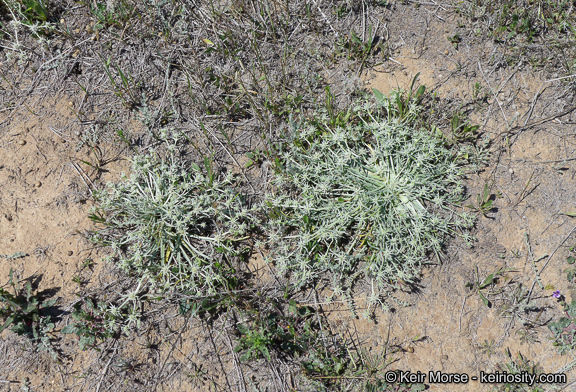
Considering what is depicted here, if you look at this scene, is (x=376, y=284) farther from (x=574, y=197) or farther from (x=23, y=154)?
(x=23, y=154)

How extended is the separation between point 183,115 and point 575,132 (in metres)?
3.65

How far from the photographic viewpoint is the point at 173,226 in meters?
3.21

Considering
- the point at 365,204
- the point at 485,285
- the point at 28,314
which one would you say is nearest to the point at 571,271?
the point at 485,285

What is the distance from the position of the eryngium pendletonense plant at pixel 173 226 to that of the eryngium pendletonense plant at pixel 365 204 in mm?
407

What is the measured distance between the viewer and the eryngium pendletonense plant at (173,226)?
10.5ft

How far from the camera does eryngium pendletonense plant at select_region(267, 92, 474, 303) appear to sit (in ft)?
10.5

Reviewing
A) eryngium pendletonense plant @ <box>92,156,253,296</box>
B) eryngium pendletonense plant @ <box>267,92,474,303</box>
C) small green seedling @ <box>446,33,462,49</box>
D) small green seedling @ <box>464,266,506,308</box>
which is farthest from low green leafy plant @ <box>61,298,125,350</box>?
small green seedling @ <box>446,33,462,49</box>

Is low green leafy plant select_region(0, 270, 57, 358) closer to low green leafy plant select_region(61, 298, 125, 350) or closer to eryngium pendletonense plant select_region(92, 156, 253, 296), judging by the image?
low green leafy plant select_region(61, 298, 125, 350)

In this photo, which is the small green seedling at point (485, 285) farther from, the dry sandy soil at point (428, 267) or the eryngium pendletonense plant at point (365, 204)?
the eryngium pendletonense plant at point (365, 204)

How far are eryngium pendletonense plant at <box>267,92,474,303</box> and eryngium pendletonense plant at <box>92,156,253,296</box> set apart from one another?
41 cm

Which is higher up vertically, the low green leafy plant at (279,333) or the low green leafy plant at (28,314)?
the low green leafy plant at (279,333)

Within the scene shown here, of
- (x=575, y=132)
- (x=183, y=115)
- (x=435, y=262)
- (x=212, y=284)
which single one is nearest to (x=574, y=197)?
(x=575, y=132)

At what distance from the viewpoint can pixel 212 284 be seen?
313 centimetres

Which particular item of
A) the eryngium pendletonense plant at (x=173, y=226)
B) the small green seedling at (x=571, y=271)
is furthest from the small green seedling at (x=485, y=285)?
the eryngium pendletonense plant at (x=173, y=226)
